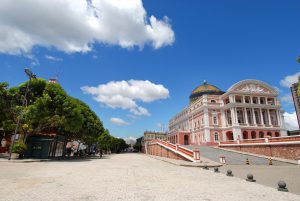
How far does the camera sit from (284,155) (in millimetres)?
23359

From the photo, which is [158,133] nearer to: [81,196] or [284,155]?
[284,155]

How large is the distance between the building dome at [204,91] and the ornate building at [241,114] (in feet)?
46.3

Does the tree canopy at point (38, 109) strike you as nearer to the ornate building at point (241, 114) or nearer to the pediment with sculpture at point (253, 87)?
the ornate building at point (241, 114)

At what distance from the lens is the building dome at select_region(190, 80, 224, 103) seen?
6381 cm

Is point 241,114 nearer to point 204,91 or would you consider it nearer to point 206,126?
point 206,126

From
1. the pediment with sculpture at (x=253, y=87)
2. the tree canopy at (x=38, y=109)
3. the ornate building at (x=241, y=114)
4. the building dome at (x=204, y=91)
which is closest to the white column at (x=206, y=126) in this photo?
the ornate building at (x=241, y=114)

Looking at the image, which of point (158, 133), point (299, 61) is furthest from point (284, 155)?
point (158, 133)

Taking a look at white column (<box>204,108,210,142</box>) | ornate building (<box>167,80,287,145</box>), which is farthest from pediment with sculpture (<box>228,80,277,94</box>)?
white column (<box>204,108,210,142</box>)

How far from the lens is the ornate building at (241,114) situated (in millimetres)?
44938

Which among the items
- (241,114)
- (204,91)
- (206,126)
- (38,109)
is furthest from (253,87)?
(38,109)

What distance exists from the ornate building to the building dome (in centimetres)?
1410

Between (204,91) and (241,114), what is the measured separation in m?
19.2

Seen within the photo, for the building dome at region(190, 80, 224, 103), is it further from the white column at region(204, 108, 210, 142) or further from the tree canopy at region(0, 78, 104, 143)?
the tree canopy at region(0, 78, 104, 143)

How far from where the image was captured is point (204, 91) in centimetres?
6488
